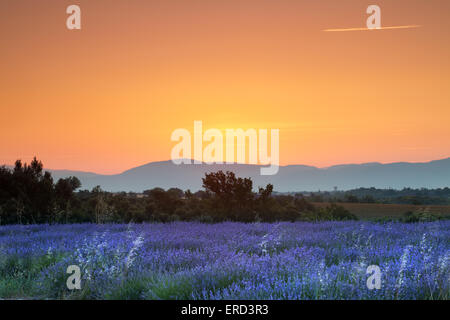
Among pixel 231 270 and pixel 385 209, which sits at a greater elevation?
pixel 231 270

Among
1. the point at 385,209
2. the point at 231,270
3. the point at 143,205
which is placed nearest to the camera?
the point at 231,270

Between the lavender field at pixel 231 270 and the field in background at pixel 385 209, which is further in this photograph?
the field in background at pixel 385 209

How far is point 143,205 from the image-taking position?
14922mm

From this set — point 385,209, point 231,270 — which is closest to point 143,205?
point 385,209

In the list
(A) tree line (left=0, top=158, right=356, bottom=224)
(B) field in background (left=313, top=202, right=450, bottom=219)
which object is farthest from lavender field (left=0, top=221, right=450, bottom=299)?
(B) field in background (left=313, top=202, right=450, bottom=219)

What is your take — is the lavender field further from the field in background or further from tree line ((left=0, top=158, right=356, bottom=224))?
the field in background

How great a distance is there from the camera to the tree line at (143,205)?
13070mm

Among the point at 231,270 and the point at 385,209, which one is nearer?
the point at 231,270

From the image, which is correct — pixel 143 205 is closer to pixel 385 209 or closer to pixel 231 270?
pixel 385 209

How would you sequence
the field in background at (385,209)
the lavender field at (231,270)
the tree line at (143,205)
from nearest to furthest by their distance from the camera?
the lavender field at (231,270) → the tree line at (143,205) → the field in background at (385,209)

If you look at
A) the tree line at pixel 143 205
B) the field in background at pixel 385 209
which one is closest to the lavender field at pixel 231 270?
the tree line at pixel 143 205

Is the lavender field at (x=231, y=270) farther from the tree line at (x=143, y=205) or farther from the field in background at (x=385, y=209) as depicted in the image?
the field in background at (x=385, y=209)
